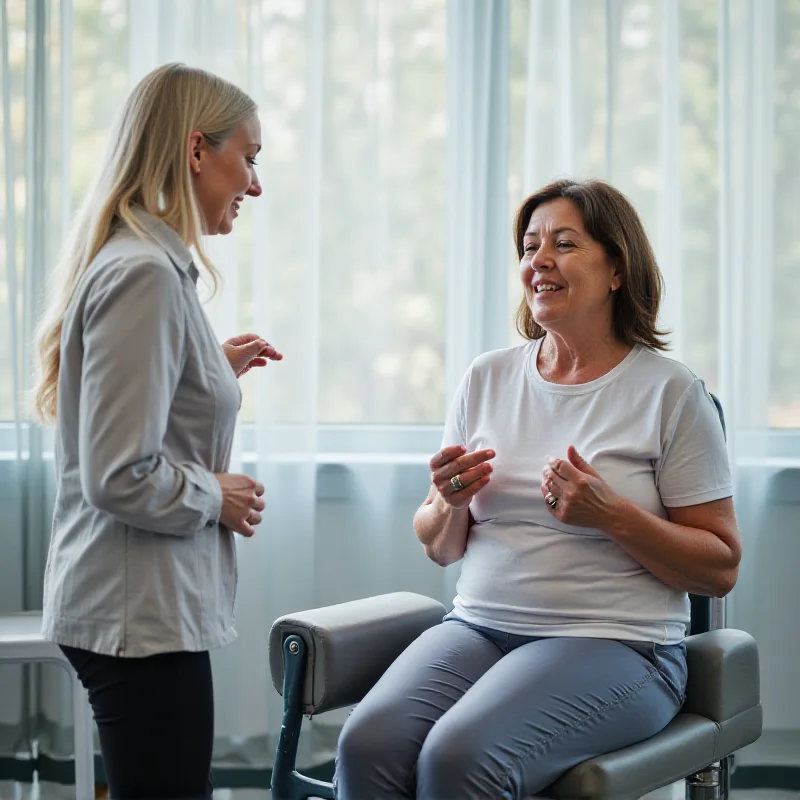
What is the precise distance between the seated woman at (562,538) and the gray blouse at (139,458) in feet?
1.42

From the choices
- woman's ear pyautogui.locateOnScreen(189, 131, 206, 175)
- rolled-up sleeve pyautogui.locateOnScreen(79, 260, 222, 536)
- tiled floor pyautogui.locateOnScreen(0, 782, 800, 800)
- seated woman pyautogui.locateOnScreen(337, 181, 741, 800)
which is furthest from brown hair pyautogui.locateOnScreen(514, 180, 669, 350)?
tiled floor pyautogui.locateOnScreen(0, 782, 800, 800)

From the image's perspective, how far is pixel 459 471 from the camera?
175 cm

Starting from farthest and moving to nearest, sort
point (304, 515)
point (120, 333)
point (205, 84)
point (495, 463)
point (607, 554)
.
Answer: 1. point (304, 515)
2. point (495, 463)
3. point (607, 554)
4. point (205, 84)
5. point (120, 333)

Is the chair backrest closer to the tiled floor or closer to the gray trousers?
the gray trousers

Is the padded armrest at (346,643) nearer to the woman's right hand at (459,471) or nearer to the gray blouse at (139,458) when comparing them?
the woman's right hand at (459,471)

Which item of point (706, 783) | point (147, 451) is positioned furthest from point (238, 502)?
point (706, 783)

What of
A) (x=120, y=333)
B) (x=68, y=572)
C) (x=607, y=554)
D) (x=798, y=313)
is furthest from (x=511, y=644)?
(x=798, y=313)

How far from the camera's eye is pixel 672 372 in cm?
181

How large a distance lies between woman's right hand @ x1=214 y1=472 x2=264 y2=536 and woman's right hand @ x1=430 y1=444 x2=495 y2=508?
1.38ft

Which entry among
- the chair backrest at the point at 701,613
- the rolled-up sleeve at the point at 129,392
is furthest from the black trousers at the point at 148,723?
the chair backrest at the point at 701,613

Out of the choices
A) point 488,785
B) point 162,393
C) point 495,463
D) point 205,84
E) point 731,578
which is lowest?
point 488,785

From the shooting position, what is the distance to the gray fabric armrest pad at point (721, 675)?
1.77 metres

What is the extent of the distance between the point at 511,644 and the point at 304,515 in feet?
3.25

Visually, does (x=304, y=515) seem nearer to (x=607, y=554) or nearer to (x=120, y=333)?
(x=607, y=554)
